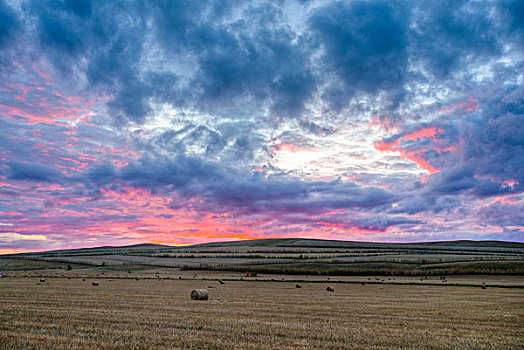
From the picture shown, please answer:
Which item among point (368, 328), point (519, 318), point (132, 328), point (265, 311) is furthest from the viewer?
point (265, 311)

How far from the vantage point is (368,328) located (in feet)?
51.1

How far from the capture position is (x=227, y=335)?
13.2 metres

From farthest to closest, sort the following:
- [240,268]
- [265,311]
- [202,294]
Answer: [240,268], [202,294], [265,311]

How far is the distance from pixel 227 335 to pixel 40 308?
477 inches

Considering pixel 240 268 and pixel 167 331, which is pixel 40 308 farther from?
pixel 240 268

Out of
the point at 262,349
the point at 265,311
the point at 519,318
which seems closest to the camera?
the point at 262,349

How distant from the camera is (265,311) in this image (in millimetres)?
21297

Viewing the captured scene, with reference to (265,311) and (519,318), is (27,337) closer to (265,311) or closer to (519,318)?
(265,311)

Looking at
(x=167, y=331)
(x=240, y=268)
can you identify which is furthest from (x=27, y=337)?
(x=240, y=268)

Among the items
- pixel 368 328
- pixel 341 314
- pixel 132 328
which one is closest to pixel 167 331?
pixel 132 328

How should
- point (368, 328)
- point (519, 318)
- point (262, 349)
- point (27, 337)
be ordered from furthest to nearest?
point (519, 318) < point (368, 328) < point (27, 337) < point (262, 349)

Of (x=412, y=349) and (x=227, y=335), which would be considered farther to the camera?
(x=227, y=335)

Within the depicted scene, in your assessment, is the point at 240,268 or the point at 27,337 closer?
the point at 27,337

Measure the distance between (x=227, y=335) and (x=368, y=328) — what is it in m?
5.93
